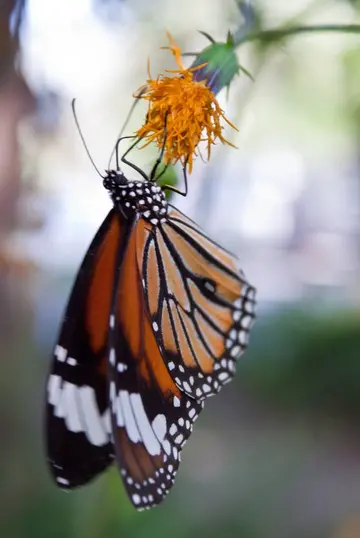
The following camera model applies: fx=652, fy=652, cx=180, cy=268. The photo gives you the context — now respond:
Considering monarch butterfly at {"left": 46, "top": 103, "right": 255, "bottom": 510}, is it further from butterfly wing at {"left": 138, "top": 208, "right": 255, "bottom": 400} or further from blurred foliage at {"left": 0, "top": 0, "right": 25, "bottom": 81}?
blurred foliage at {"left": 0, "top": 0, "right": 25, "bottom": 81}

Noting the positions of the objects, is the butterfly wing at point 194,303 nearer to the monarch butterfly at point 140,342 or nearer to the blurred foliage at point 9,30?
the monarch butterfly at point 140,342

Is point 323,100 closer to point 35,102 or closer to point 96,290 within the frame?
point 35,102

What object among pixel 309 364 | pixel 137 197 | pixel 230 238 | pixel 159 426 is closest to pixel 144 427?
pixel 159 426

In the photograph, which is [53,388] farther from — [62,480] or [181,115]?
[181,115]

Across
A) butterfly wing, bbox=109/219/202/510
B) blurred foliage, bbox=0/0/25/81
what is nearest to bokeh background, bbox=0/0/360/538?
blurred foliage, bbox=0/0/25/81

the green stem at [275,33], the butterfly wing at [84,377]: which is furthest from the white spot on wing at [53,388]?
the green stem at [275,33]

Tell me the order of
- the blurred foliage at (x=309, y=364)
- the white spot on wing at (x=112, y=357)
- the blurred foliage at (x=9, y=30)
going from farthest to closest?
the blurred foliage at (x=309, y=364) → the blurred foliage at (x=9, y=30) → the white spot on wing at (x=112, y=357)
